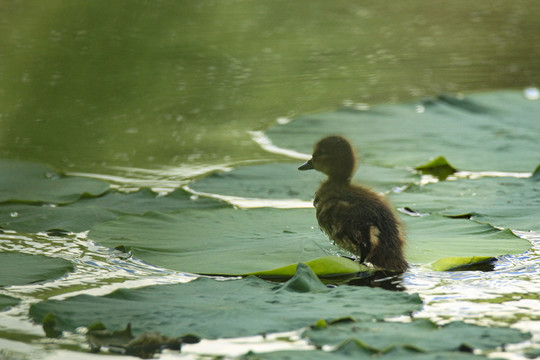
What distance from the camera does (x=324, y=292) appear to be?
3730mm

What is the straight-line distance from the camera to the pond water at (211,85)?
13.2 feet

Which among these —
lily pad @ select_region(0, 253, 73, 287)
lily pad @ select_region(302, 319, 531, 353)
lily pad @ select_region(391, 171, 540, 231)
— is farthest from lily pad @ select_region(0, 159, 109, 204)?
lily pad @ select_region(302, 319, 531, 353)

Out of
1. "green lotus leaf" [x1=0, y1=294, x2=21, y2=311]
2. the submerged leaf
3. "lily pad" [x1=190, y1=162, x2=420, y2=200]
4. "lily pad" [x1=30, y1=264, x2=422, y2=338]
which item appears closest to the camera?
"lily pad" [x1=30, y1=264, x2=422, y2=338]

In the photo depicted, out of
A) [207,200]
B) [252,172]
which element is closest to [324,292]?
[207,200]

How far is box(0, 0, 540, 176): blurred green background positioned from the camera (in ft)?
24.5

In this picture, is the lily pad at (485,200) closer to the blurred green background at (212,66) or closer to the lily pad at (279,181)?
the lily pad at (279,181)

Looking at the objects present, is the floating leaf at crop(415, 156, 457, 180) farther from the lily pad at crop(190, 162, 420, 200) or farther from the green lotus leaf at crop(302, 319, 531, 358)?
the green lotus leaf at crop(302, 319, 531, 358)

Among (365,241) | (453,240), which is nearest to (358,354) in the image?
(365,241)

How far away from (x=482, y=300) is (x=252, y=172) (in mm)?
2612

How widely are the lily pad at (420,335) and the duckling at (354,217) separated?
96cm

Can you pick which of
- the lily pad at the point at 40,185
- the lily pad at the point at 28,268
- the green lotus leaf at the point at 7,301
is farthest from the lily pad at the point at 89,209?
the green lotus leaf at the point at 7,301

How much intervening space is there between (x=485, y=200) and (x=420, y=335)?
2412 mm

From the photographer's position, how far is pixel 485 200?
5.39 meters

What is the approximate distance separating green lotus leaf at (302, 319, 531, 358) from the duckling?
954mm
